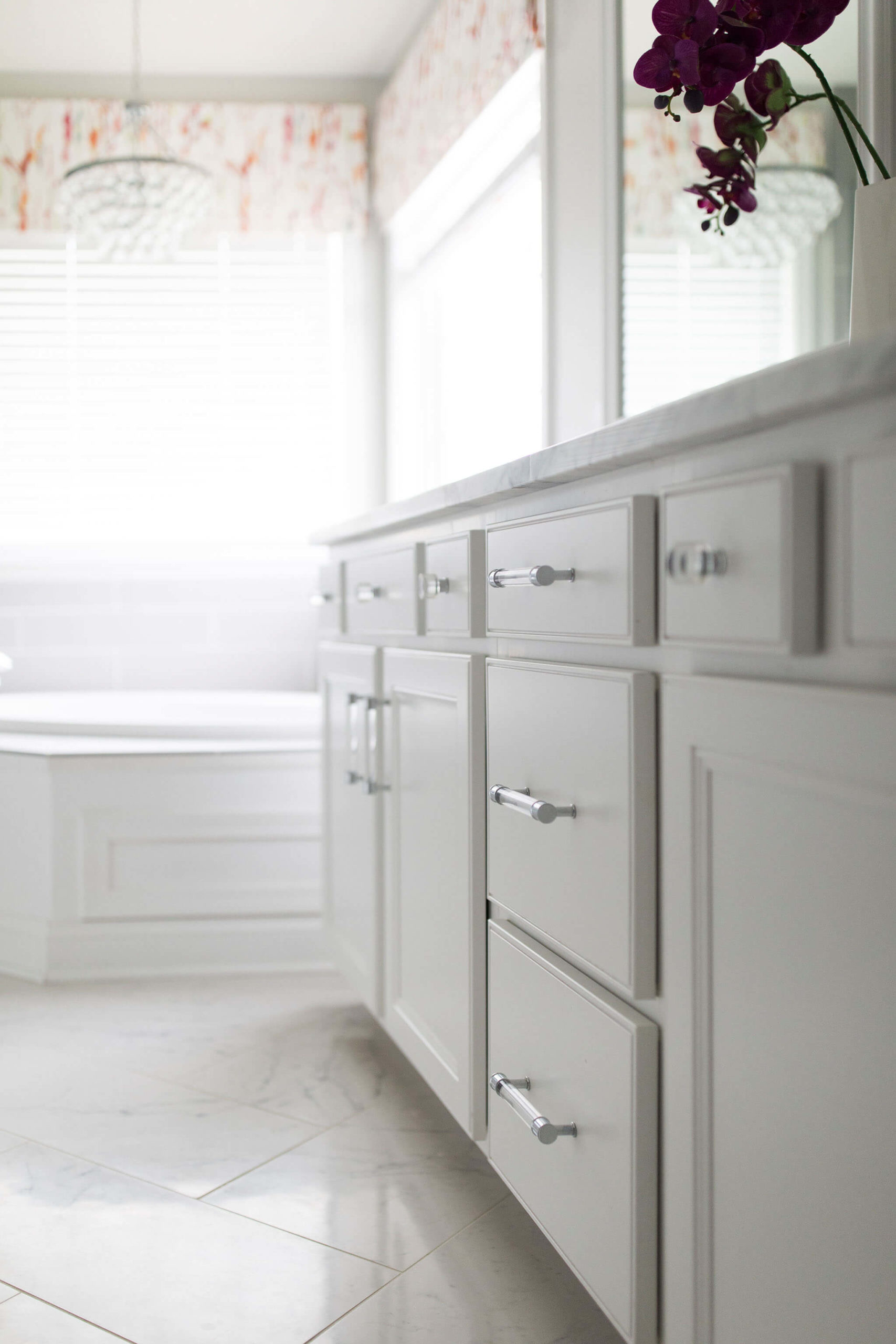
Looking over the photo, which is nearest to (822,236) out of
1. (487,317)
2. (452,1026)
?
(452,1026)

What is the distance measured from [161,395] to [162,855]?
1.88 metres

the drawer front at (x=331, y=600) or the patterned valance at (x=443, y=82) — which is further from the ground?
the patterned valance at (x=443, y=82)

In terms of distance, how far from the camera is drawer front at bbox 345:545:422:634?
1.59 metres

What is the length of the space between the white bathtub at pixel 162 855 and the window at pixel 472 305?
1.02 m

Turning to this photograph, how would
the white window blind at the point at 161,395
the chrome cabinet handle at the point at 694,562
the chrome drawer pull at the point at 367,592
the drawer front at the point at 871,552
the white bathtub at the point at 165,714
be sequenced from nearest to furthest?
the drawer front at the point at 871,552 < the chrome cabinet handle at the point at 694,562 < the chrome drawer pull at the point at 367,592 < the white bathtub at the point at 165,714 < the white window blind at the point at 161,395

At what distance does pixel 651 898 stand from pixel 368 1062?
1227 millimetres

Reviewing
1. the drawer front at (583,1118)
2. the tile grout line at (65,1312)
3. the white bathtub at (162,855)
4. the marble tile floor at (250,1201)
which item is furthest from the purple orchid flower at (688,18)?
the white bathtub at (162,855)

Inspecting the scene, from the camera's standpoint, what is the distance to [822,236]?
54.7 inches

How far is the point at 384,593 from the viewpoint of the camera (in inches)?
69.0

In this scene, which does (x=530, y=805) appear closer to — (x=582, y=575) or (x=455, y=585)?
(x=582, y=575)

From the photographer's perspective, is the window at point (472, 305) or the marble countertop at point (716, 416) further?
the window at point (472, 305)

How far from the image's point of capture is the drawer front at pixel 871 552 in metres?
0.63

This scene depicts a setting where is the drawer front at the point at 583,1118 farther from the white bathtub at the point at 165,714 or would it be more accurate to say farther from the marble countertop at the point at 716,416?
the white bathtub at the point at 165,714

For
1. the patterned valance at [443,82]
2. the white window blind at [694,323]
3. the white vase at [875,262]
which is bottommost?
the white vase at [875,262]
